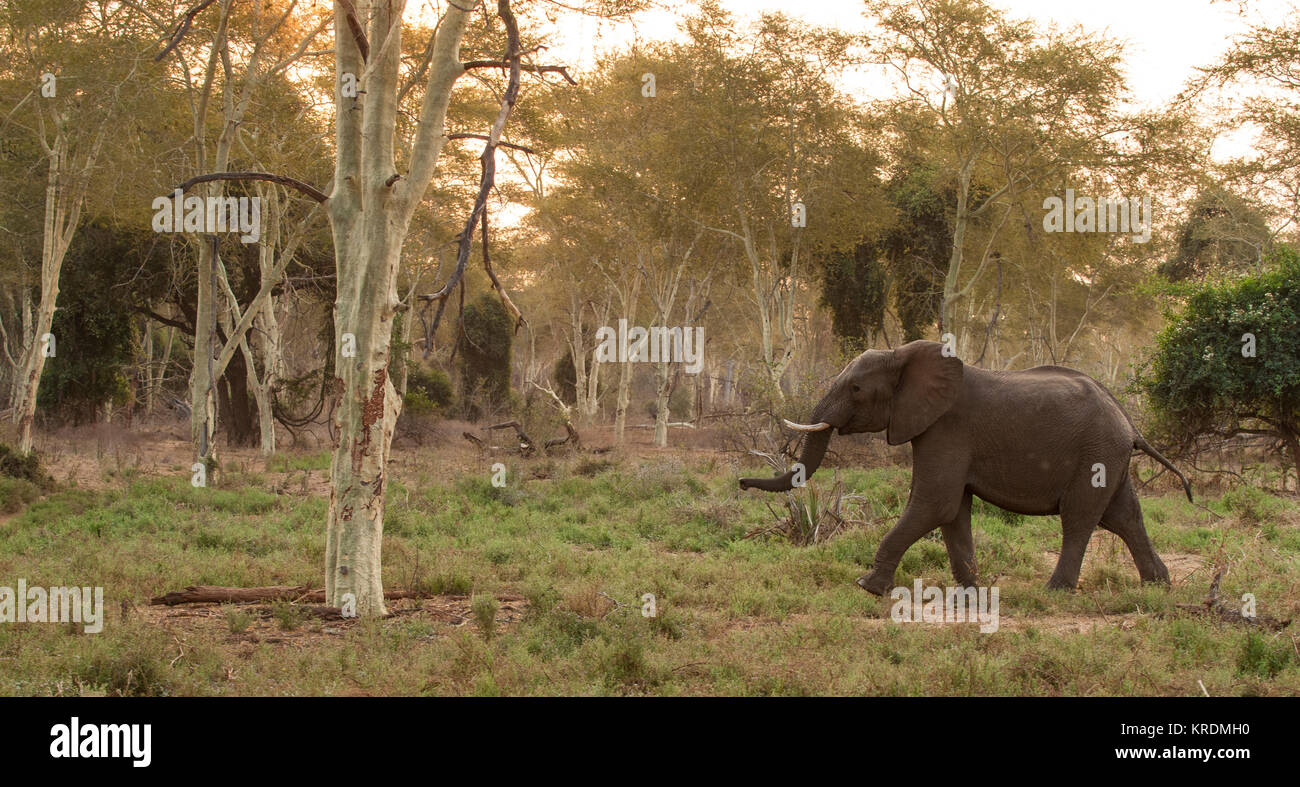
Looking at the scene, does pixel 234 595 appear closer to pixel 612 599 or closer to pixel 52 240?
pixel 612 599

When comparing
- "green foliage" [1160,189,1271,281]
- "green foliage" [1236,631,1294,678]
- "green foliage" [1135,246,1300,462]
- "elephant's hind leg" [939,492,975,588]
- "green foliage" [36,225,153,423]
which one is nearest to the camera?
"green foliage" [1236,631,1294,678]

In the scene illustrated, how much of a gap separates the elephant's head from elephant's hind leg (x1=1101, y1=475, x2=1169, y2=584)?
1.94m

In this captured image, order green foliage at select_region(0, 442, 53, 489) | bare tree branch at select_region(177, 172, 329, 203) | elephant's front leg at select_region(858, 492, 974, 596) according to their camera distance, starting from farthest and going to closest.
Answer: green foliage at select_region(0, 442, 53, 489), elephant's front leg at select_region(858, 492, 974, 596), bare tree branch at select_region(177, 172, 329, 203)

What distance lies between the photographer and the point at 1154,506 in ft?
50.7

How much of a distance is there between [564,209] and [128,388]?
1386cm

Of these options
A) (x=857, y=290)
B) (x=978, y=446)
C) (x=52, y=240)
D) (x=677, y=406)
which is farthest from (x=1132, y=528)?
(x=677, y=406)

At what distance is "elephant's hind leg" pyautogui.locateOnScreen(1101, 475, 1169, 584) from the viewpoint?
9.81m

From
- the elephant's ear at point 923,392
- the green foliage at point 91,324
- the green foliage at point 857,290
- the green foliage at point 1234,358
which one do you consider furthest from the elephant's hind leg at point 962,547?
the green foliage at point 857,290

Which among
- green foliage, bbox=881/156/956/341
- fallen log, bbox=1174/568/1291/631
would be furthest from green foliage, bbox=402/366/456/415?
fallen log, bbox=1174/568/1291/631

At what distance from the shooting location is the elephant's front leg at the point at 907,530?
9.34 metres

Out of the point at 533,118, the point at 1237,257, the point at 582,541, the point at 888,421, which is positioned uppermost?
the point at 533,118

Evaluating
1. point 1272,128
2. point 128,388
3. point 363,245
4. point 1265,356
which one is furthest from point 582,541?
point 128,388

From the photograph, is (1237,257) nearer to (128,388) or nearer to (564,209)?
(564,209)

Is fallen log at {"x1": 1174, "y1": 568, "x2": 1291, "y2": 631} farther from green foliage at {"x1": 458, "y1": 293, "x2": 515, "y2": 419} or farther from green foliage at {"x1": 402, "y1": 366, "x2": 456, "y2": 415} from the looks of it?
green foliage at {"x1": 458, "y1": 293, "x2": 515, "y2": 419}
